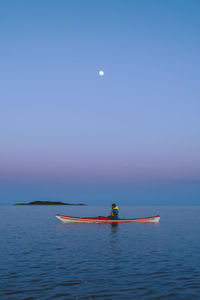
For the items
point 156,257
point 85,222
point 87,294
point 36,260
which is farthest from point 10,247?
point 85,222

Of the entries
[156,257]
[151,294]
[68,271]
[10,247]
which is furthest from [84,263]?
[10,247]

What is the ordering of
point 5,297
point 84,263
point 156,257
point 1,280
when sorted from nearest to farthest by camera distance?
point 5,297 < point 1,280 < point 84,263 < point 156,257

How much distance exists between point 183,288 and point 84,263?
7.25 meters

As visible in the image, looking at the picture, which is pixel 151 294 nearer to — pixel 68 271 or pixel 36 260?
pixel 68 271

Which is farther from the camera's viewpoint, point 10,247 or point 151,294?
point 10,247

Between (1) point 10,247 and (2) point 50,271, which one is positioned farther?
(1) point 10,247

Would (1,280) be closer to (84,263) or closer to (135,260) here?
(84,263)

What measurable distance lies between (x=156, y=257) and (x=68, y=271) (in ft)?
24.9

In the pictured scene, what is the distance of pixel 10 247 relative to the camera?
2502cm

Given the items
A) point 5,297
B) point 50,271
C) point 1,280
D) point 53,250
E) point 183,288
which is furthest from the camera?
point 53,250

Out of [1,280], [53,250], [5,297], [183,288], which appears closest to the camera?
[5,297]

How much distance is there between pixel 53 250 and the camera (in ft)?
77.1

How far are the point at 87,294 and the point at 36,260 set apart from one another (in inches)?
327

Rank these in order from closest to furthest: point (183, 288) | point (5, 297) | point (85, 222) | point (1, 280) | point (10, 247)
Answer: point (5, 297)
point (183, 288)
point (1, 280)
point (10, 247)
point (85, 222)
